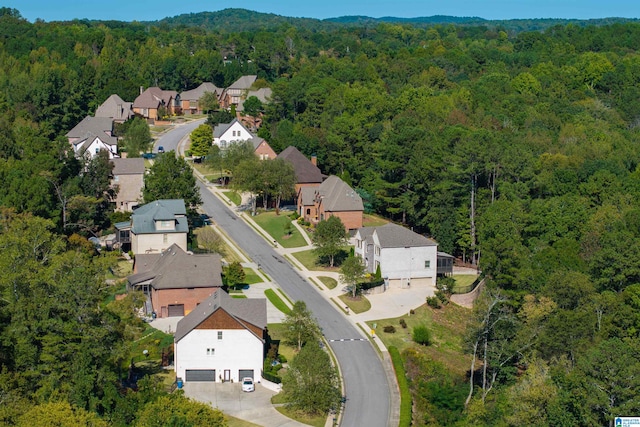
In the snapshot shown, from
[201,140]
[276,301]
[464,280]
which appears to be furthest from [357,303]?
[201,140]

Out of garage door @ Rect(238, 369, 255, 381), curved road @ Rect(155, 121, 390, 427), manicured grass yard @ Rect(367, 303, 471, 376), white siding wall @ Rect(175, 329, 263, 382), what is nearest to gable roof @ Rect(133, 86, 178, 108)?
curved road @ Rect(155, 121, 390, 427)

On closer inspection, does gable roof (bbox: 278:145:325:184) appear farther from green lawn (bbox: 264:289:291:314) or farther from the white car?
the white car

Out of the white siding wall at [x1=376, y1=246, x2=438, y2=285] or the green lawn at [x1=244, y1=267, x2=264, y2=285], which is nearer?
the green lawn at [x1=244, y1=267, x2=264, y2=285]

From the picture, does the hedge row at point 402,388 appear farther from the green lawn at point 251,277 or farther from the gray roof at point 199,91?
the gray roof at point 199,91

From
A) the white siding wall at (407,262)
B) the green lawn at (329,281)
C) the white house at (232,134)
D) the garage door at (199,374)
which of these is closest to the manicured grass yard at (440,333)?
the white siding wall at (407,262)

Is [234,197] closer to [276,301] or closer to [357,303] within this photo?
[276,301]

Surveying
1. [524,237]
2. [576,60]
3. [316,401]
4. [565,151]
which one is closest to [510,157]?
[524,237]

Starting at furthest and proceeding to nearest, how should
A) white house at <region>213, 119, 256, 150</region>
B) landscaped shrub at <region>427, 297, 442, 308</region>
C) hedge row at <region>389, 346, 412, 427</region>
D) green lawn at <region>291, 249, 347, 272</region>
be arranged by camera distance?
white house at <region>213, 119, 256, 150</region> < green lawn at <region>291, 249, 347, 272</region> < landscaped shrub at <region>427, 297, 442, 308</region> < hedge row at <region>389, 346, 412, 427</region>

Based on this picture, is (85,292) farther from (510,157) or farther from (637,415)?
(510,157)

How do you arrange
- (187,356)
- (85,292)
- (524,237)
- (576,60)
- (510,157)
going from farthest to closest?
(576,60), (510,157), (524,237), (187,356), (85,292)
